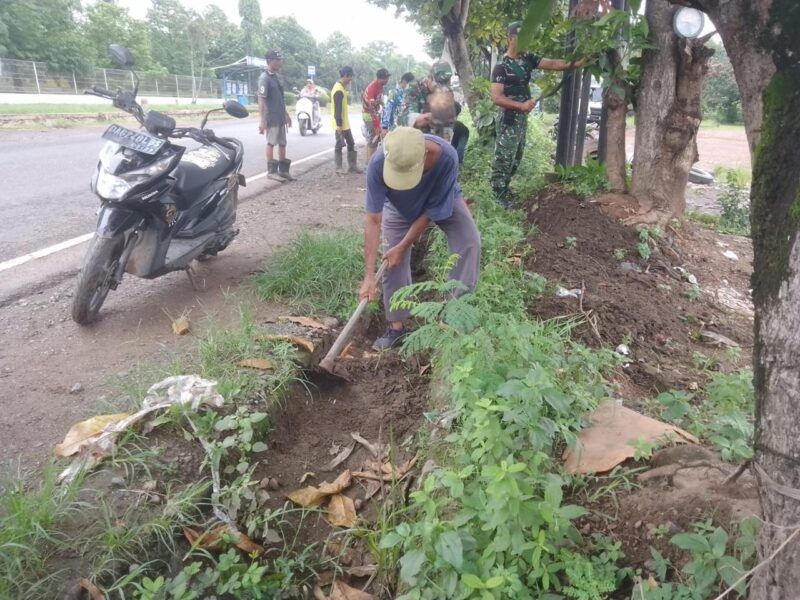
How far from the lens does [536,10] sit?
1013 mm

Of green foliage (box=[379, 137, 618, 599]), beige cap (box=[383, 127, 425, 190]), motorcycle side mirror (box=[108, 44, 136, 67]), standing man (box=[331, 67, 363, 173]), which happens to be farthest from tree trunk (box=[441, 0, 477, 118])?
green foliage (box=[379, 137, 618, 599])

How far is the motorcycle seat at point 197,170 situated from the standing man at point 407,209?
4.32 ft

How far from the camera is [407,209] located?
3332 millimetres

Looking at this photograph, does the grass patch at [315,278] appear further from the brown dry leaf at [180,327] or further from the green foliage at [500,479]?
the green foliage at [500,479]

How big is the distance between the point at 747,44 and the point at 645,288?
10.1 feet

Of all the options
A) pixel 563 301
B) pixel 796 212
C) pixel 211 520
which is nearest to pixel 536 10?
pixel 796 212

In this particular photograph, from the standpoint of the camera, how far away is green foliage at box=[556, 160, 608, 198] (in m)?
5.52

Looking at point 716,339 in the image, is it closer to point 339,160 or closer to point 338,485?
point 338,485

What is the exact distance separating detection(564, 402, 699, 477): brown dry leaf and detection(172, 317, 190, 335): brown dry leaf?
2.32m

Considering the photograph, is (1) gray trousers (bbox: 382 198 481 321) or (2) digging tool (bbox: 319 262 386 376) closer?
(2) digging tool (bbox: 319 262 386 376)

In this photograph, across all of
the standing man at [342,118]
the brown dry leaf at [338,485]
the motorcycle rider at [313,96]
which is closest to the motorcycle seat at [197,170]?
the brown dry leaf at [338,485]

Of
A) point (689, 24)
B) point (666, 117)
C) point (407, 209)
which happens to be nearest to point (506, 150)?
point (666, 117)

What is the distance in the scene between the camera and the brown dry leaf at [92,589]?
1746 millimetres

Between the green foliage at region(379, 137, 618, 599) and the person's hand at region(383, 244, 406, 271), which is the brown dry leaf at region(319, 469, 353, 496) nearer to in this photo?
the green foliage at region(379, 137, 618, 599)
